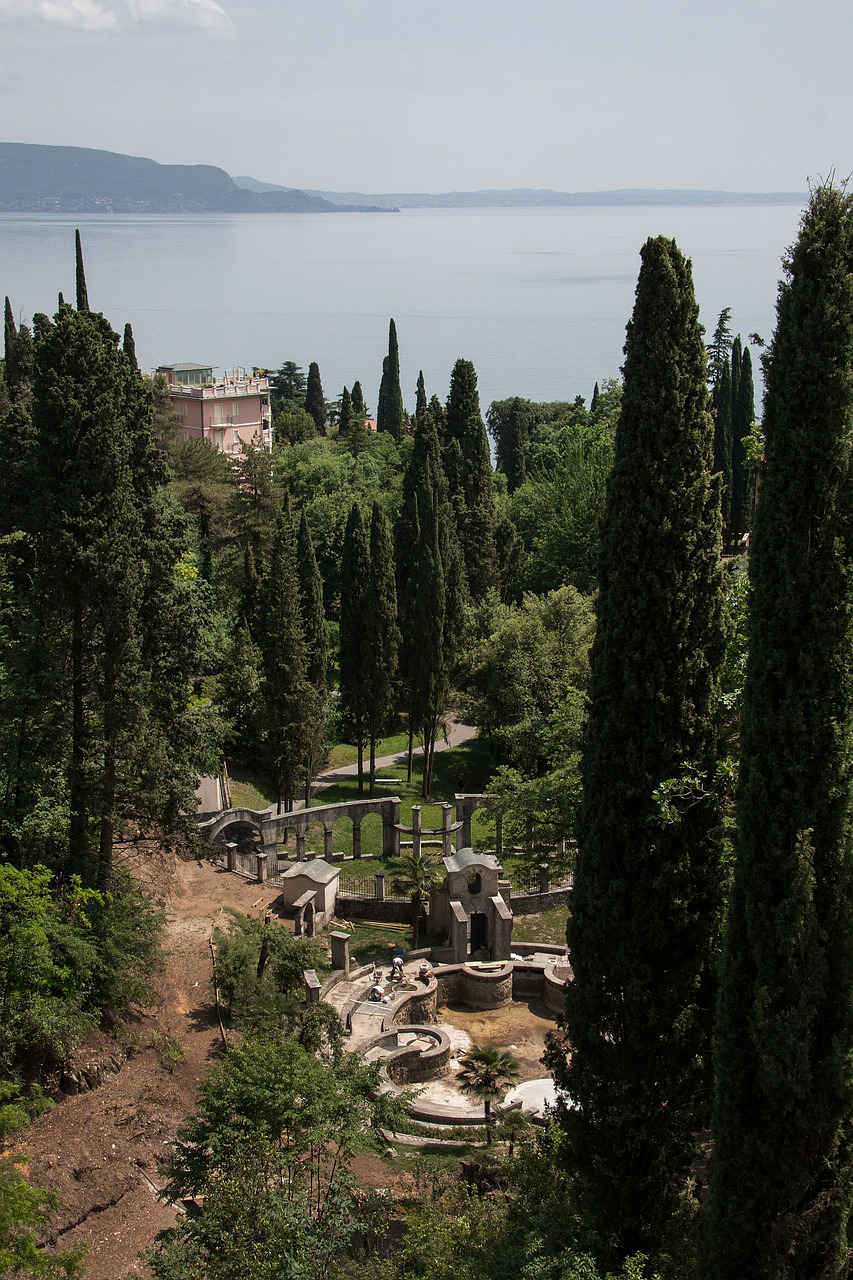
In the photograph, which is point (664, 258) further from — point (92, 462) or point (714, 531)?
point (92, 462)

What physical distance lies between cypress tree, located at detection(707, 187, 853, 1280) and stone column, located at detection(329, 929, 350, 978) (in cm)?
1415

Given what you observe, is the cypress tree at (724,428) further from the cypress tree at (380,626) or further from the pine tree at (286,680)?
the pine tree at (286,680)

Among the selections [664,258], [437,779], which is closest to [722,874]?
[664,258]

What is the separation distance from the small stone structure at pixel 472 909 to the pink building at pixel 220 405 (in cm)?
4506

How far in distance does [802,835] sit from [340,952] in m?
15.7

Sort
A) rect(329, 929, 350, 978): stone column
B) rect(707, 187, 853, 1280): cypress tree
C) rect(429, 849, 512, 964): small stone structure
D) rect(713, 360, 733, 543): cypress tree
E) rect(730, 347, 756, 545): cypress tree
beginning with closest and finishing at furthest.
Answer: rect(707, 187, 853, 1280): cypress tree → rect(329, 929, 350, 978): stone column → rect(429, 849, 512, 964): small stone structure → rect(713, 360, 733, 543): cypress tree → rect(730, 347, 756, 545): cypress tree

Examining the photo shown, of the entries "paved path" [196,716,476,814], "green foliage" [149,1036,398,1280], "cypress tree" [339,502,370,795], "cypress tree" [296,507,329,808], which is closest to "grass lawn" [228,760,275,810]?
"paved path" [196,716,476,814]

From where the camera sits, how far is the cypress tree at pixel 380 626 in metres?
34.9

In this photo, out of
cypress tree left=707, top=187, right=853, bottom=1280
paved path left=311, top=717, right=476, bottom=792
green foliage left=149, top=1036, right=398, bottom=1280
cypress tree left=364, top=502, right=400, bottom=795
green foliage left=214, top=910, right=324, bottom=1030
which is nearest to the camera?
cypress tree left=707, top=187, right=853, bottom=1280

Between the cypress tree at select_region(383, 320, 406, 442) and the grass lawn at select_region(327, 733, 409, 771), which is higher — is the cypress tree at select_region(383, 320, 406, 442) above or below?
above

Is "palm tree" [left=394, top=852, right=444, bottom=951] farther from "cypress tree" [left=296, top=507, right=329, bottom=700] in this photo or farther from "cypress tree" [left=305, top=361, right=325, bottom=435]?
"cypress tree" [left=305, top=361, right=325, bottom=435]

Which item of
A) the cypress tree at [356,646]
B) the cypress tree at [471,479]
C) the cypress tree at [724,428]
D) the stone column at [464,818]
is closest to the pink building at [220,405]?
the cypress tree at [471,479]

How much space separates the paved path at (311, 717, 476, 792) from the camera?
37.8m

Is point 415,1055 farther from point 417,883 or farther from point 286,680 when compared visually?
point 286,680
